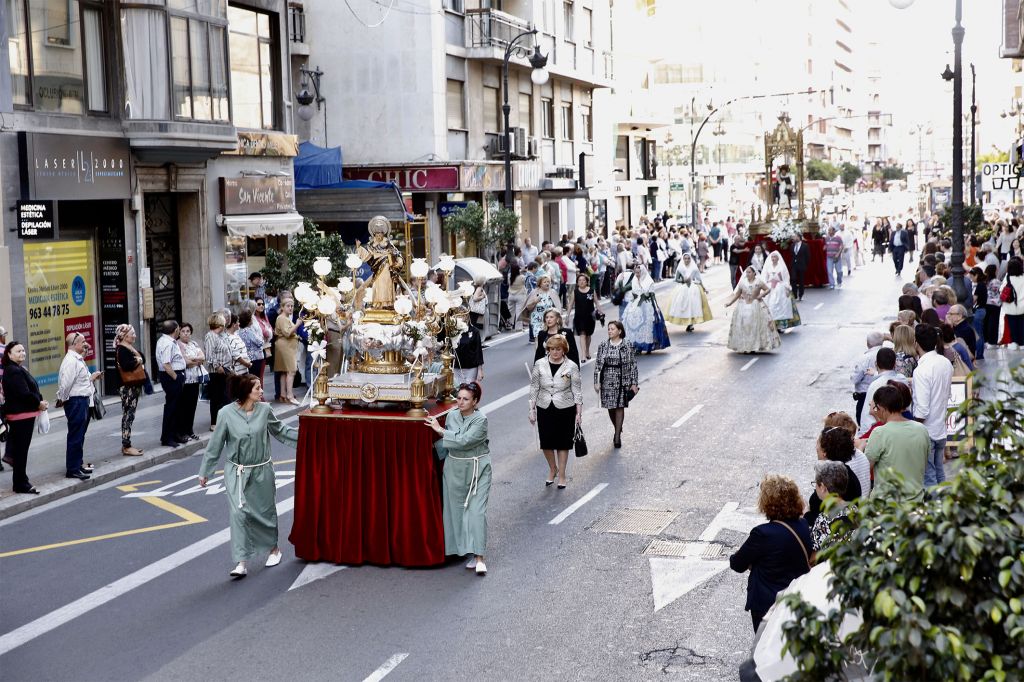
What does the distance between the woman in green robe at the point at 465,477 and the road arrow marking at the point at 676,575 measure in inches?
55.9

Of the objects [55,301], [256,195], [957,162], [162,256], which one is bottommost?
[55,301]

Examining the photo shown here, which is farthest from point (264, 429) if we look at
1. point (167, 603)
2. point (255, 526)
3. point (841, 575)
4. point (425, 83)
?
point (425, 83)

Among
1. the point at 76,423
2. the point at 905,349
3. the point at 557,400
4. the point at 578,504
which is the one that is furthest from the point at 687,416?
the point at 76,423

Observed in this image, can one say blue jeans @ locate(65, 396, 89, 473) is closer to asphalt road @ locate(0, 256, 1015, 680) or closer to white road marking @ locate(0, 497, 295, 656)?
asphalt road @ locate(0, 256, 1015, 680)

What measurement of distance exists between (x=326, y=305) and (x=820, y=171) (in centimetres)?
9347

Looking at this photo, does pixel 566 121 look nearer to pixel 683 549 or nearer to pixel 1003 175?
pixel 1003 175

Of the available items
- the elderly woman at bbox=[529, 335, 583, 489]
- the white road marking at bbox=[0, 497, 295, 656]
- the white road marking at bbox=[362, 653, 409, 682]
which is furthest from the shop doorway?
the white road marking at bbox=[362, 653, 409, 682]

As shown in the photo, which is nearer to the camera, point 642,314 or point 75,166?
point 75,166

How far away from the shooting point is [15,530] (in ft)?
41.9

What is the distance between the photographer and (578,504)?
1288 centimetres

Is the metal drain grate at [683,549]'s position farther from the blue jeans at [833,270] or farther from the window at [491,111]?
the window at [491,111]

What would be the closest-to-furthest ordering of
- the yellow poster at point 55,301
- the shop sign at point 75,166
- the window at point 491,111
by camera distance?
1. the shop sign at point 75,166
2. the yellow poster at point 55,301
3. the window at point 491,111

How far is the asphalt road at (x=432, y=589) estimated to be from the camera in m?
8.70

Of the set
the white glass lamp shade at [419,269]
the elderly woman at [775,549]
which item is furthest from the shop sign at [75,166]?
the elderly woman at [775,549]
